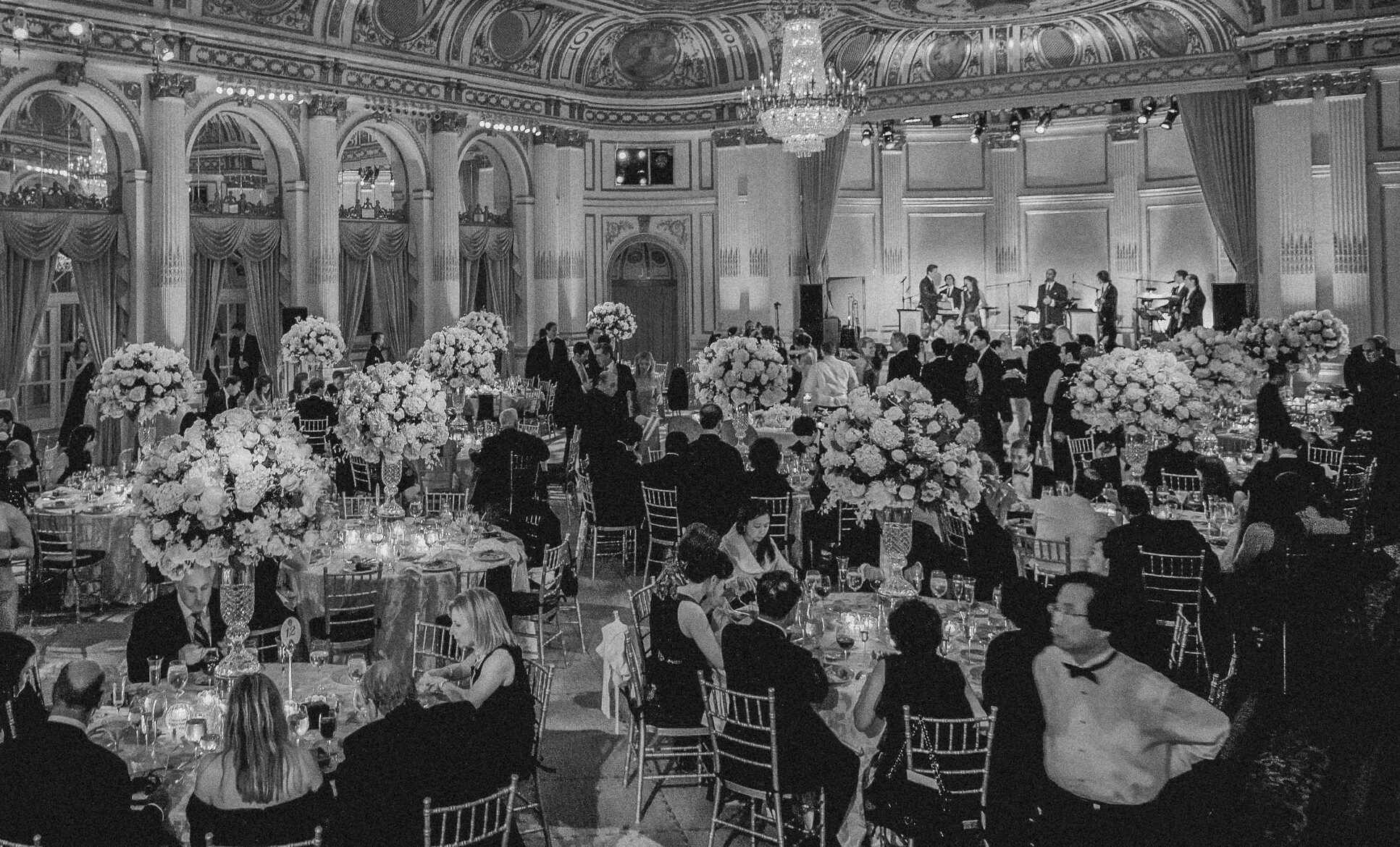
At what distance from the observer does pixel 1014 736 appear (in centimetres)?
339

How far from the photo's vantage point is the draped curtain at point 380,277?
16.8 metres


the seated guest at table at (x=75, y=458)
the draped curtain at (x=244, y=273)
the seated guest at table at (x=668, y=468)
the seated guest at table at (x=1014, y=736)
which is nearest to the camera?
the seated guest at table at (x=1014, y=736)

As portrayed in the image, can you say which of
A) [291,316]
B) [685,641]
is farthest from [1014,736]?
[291,316]

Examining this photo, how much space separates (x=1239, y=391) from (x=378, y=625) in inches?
308

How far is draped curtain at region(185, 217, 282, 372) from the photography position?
14922 mm

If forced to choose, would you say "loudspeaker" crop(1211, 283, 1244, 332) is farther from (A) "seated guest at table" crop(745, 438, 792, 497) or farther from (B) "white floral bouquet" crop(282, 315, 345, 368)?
(B) "white floral bouquet" crop(282, 315, 345, 368)

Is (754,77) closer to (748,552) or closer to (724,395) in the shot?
(724,395)

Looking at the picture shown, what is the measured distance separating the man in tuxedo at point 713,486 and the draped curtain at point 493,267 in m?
11.5

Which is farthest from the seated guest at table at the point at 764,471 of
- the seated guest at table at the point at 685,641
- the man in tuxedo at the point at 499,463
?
the seated guest at table at the point at 685,641

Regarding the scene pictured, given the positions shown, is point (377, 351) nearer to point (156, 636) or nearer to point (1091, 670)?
point (156, 636)

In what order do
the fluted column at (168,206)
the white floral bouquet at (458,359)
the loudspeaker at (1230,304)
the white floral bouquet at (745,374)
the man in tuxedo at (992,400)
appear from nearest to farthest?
the white floral bouquet at (745,374)
the man in tuxedo at (992,400)
the white floral bouquet at (458,359)
the fluted column at (168,206)
the loudspeaker at (1230,304)

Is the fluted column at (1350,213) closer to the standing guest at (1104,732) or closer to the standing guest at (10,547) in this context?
the standing guest at (1104,732)

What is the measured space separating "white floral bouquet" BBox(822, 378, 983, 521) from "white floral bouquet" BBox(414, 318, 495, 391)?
754 cm

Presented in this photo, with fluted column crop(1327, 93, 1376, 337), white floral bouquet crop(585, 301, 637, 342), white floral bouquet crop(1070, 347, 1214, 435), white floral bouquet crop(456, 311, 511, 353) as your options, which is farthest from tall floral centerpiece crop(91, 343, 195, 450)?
fluted column crop(1327, 93, 1376, 337)
